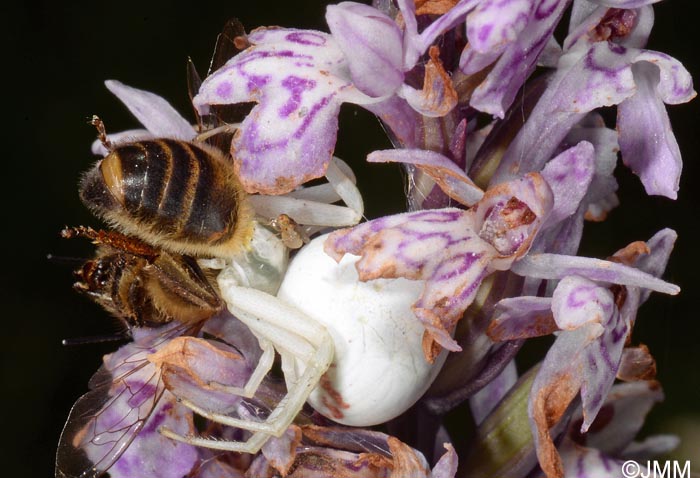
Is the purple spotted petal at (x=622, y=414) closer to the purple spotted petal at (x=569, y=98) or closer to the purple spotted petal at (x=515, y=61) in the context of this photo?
the purple spotted petal at (x=569, y=98)

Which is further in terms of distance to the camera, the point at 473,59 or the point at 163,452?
the point at 163,452

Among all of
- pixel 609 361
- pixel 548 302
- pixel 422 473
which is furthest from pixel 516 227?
pixel 422 473

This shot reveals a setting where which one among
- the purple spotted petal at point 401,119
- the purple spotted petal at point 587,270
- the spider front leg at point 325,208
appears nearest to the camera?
the purple spotted petal at point 587,270

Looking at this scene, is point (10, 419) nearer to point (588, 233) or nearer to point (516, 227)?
point (588, 233)

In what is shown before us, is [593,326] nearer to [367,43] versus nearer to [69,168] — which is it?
[367,43]

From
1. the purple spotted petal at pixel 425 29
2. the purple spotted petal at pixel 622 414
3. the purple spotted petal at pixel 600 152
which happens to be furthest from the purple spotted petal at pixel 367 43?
the purple spotted petal at pixel 622 414

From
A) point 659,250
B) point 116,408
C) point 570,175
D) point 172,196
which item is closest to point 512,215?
point 570,175
